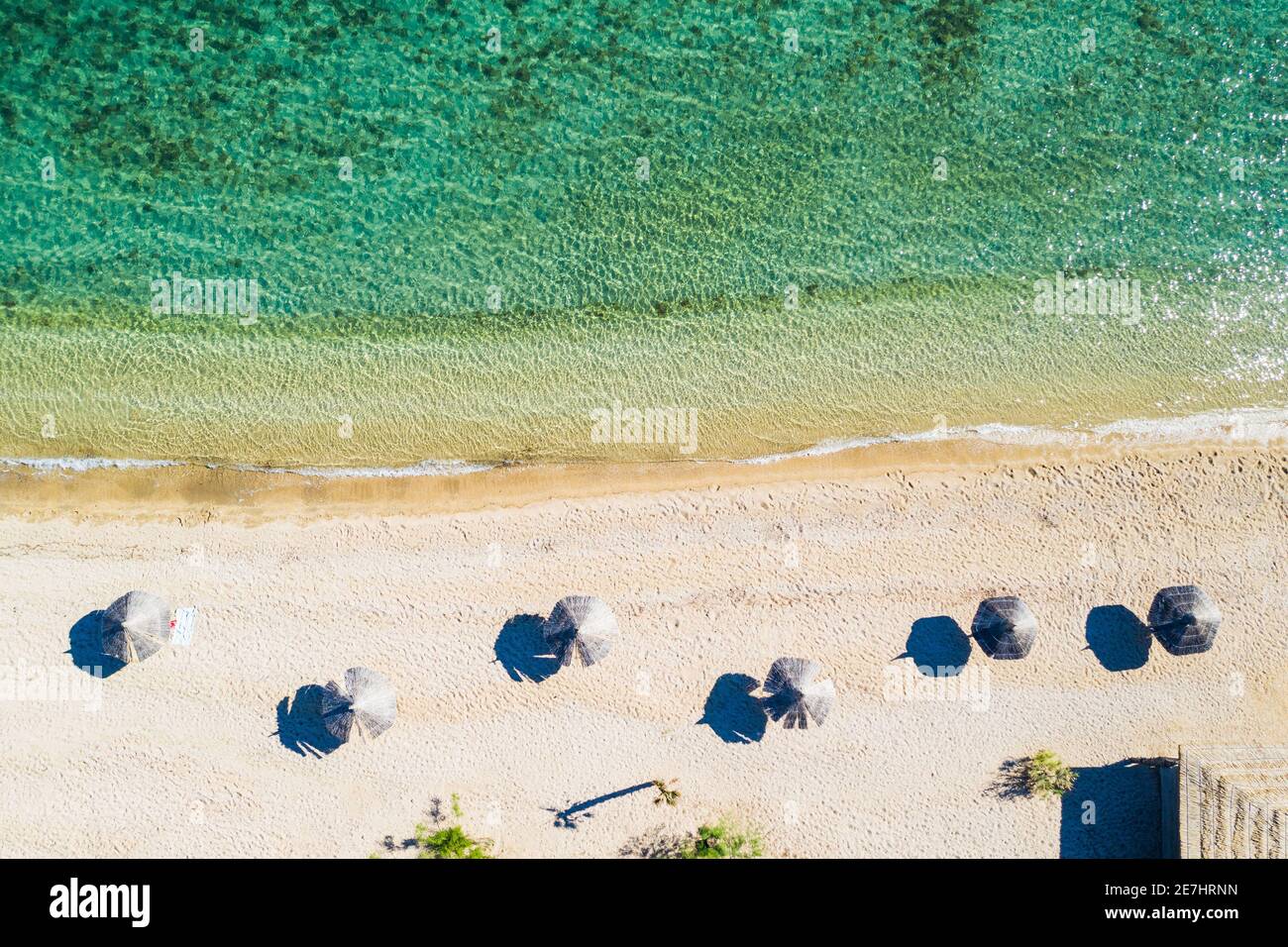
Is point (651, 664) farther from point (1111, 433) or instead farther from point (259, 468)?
point (1111, 433)

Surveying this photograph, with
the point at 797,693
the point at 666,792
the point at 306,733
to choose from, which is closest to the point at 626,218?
the point at 797,693

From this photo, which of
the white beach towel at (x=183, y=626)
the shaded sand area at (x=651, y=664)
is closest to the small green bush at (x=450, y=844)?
the shaded sand area at (x=651, y=664)

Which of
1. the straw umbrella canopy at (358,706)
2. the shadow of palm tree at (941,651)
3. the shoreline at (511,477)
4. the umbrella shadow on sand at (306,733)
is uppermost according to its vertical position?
the shoreline at (511,477)

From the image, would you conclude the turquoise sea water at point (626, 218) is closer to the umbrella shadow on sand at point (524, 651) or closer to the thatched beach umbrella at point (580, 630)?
the thatched beach umbrella at point (580, 630)

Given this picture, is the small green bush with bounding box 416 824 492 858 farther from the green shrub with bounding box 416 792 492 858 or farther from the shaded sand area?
the shaded sand area

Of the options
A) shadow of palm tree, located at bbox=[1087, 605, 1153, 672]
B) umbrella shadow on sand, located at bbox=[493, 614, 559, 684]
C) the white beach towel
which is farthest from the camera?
shadow of palm tree, located at bbox=[1087, 605, 1153, 672]

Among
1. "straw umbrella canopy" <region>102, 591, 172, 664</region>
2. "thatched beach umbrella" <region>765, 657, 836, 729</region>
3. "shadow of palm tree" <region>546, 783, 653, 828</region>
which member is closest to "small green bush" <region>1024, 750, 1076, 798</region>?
"thatched beach umbrella" <region>765, 657, 836, 729</region>

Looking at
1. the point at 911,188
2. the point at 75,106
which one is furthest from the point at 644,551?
the point at 75,106
